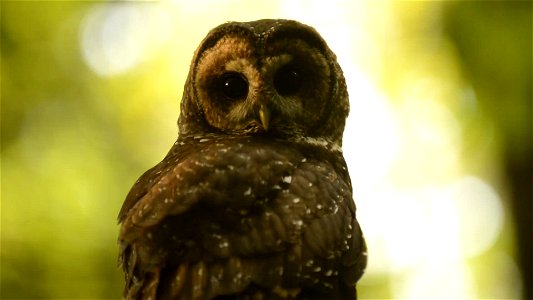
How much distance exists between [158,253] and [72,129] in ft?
18.4

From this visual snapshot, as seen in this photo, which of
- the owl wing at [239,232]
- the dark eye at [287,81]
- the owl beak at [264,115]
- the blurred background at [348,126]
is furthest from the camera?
the blurred background at [348,126]

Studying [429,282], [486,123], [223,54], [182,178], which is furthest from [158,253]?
[429,282]

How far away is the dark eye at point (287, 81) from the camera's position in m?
2.49

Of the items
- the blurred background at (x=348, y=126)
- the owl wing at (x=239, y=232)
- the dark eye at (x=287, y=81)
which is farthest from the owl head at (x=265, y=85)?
the blurred background at (x=348, y=126)

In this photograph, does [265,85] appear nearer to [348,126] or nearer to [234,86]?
[234,86]

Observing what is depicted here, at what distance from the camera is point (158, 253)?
71.7 inches

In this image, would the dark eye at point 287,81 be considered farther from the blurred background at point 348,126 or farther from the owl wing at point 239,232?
the blurred background at point 348,126

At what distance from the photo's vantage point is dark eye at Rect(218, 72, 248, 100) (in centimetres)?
250

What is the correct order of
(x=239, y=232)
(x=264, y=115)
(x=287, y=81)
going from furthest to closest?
1. (x=287, y=81)
2. (x=264, y=115)
3. (x=239, y=232)

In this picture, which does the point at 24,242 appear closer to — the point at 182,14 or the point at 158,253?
the point at 182,14

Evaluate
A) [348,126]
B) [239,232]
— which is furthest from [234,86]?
[348,126]

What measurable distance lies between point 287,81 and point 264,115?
0.29m

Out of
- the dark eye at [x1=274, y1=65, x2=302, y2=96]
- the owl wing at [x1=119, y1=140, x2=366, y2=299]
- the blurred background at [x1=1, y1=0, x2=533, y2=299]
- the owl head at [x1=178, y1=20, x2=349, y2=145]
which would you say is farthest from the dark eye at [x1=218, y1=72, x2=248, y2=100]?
the blurred background at [x1=1, y1=0, x2=533, y2=299]

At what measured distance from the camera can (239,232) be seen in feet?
6.10
